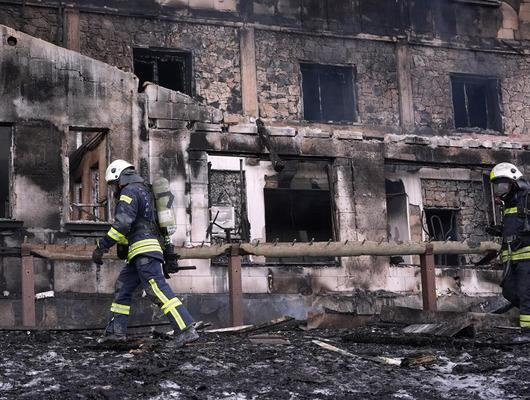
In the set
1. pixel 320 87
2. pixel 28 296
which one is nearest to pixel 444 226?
pixel 320 87

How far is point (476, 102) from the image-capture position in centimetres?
2488

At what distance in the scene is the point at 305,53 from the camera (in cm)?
2277

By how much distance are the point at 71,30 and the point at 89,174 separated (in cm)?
509

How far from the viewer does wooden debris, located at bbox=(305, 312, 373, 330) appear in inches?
432

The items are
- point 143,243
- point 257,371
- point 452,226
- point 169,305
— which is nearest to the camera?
point 257,371

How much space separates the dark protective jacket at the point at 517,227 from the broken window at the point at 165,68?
12025mm

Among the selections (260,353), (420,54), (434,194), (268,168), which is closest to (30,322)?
(260,353)

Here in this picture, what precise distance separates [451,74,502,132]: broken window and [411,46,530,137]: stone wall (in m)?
0.18

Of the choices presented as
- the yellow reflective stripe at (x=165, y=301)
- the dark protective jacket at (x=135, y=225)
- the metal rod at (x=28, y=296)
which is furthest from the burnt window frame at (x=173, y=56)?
the yellow reflective stripe at (x=165, y=301)

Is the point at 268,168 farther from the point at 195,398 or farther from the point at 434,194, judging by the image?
the point at 195,398

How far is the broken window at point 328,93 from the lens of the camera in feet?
74.6

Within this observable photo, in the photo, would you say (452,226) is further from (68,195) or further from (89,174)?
(68,195)

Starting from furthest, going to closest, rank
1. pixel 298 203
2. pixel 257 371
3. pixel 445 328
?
pixel 298 203
pixel 445 328
pixel 257 371

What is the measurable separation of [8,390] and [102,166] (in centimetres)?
873
